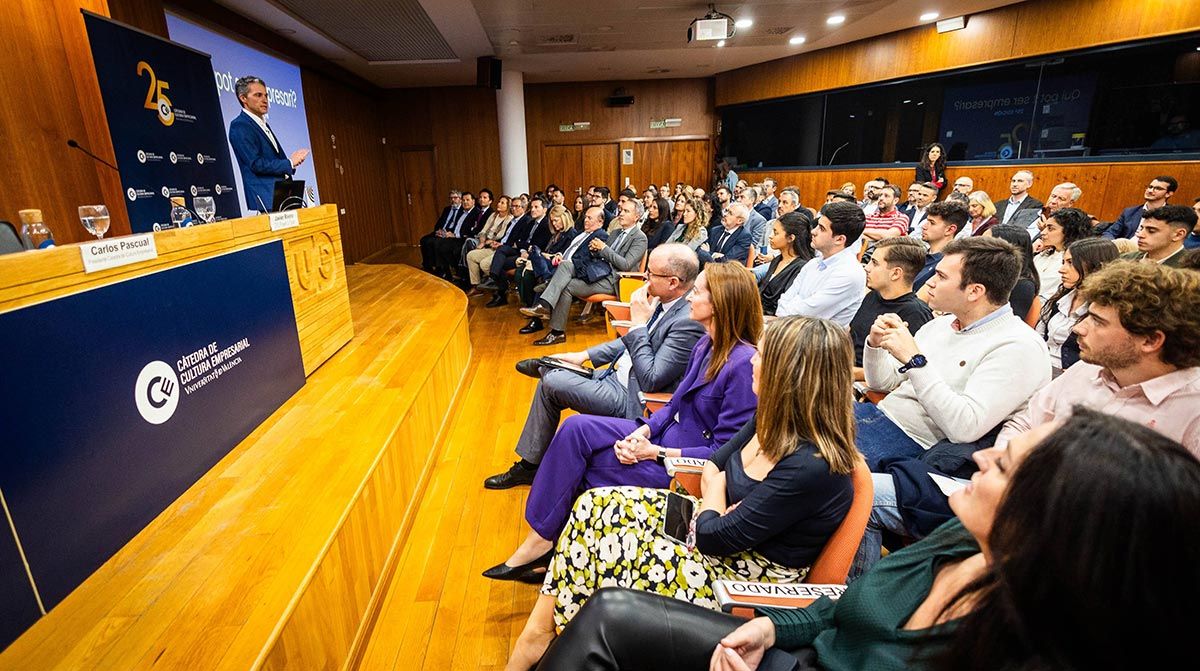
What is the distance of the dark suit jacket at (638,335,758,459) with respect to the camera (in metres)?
1.78

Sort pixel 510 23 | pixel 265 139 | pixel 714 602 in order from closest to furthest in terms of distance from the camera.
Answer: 1. pixel 714 602
2. pixel 265 139
3. pixel 510 23

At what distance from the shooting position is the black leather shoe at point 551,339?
485 cm

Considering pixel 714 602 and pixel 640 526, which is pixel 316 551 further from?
pixel 714 602

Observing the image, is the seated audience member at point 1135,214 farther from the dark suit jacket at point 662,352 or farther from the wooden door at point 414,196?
the wooden door at point 414,196

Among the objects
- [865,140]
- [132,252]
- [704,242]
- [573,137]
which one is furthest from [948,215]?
[573,137]

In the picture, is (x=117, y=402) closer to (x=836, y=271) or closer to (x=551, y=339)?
(x=836, y=271)

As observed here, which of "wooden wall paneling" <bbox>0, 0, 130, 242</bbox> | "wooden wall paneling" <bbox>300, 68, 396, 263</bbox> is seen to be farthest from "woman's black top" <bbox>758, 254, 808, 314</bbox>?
"wooden wall paneling" <bbox>300, 68, 396, 263</bbox>

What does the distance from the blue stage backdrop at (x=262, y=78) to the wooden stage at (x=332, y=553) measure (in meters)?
2.35

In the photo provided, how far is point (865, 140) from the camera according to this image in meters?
8.34

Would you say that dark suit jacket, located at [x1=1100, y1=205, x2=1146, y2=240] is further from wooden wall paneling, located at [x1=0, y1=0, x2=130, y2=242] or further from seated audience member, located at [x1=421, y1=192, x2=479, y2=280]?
wooden wall paneling, located at [x1=0, y1=0, x2=130, y2=242]

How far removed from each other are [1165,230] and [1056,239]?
0.45m

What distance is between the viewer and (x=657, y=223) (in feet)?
20.8

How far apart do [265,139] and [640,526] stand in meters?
4.01

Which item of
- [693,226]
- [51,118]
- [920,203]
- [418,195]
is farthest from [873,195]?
[418,195]
